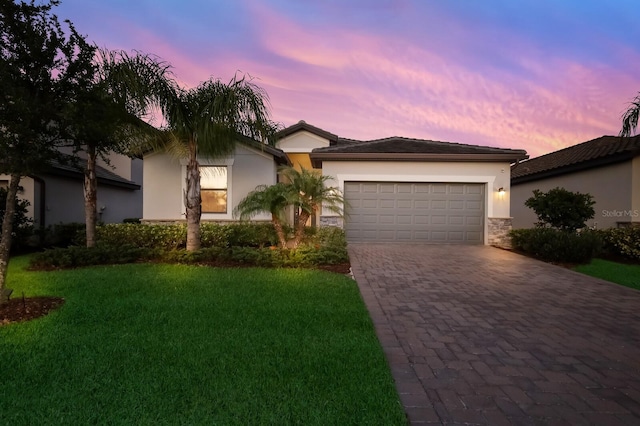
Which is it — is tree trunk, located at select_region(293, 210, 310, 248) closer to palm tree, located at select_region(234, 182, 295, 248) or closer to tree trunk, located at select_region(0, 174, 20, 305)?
palm tree, located at select_region(234, 182, 295, 248)

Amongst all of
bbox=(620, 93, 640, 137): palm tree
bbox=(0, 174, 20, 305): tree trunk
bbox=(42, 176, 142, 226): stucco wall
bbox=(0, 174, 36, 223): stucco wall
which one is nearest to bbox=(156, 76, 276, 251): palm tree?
bbox=(0, 174, 20, 305): tree trunk

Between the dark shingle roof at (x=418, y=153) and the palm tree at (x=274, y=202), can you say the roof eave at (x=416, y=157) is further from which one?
the palm tree at (x=274, y=202)

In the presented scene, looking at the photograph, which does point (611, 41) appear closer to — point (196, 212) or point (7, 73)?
point (196, 212)

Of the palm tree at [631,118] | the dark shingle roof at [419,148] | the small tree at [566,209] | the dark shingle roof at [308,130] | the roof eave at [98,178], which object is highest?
the dark shingle roof at [308,130]

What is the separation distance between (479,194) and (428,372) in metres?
11.0

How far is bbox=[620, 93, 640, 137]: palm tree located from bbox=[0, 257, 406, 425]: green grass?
36.9 feet

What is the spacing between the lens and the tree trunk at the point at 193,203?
9352mm

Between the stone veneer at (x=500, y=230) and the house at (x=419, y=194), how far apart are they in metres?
0.03

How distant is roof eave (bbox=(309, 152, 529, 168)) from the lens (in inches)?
486

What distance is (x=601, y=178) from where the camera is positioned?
43.3ft

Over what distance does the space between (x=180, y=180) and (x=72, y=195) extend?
525 cm

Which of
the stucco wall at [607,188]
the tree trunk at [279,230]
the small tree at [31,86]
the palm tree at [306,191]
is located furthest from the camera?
the stucco wall at [607,188]

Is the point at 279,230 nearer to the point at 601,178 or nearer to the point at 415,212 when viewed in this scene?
the point at 415,212

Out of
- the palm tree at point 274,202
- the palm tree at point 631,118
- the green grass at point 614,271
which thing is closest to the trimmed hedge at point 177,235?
the palm tree at point 274,202
